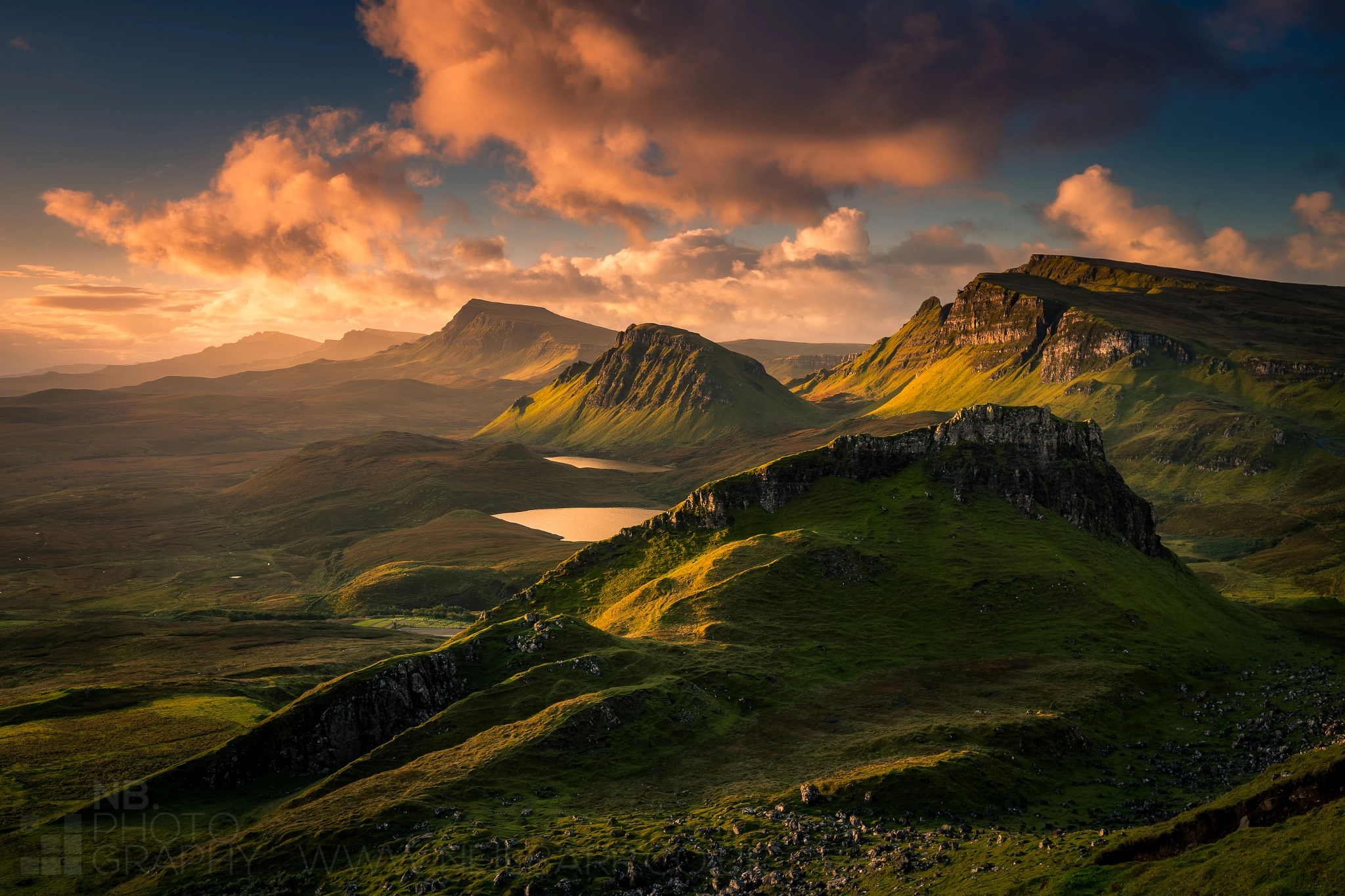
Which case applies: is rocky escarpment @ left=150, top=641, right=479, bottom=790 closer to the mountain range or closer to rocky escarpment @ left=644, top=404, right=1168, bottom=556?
the mountain range

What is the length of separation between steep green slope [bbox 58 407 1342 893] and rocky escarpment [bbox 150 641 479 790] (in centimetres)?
28

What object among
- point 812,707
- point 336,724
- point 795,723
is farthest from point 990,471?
point 336,724

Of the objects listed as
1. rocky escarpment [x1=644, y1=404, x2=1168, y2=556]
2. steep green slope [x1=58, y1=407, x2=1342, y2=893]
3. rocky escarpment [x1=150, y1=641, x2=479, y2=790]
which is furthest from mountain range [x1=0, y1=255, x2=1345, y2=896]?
rocky escarpment [x1=644, y1=404, x2=1168, y2=556]

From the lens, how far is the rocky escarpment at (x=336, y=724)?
257 ft

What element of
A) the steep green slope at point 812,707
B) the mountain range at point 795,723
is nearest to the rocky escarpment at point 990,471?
the steep green slope at point 812,707

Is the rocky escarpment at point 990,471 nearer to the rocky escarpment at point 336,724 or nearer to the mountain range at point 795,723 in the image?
the mountain range at point 795,723

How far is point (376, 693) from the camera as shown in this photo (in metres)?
86.0

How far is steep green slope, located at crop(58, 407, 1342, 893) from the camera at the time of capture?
5422 cm

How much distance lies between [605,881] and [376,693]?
1878 inches

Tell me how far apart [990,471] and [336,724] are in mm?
118441

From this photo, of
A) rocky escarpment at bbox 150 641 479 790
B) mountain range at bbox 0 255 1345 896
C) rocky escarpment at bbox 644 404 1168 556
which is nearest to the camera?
mountain range at bbox 0 255 1345 896

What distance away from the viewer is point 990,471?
14125 cm

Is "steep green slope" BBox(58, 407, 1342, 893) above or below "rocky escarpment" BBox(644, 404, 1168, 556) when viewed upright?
below

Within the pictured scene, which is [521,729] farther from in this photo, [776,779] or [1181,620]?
[1181,620]
